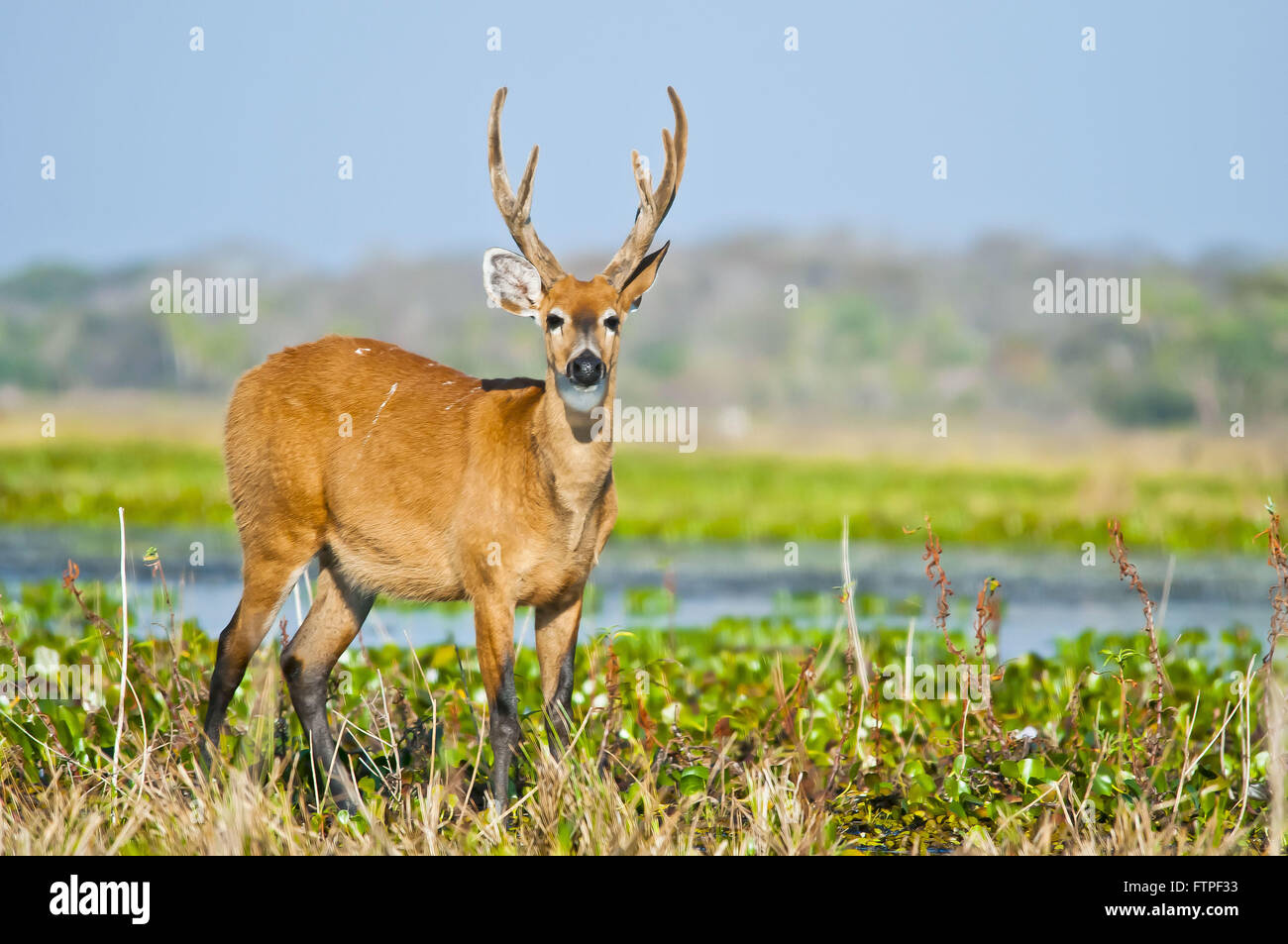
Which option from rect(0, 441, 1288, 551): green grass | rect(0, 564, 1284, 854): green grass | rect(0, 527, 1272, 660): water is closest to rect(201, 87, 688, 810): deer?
rect(0, 564, 1284, 854): green grass

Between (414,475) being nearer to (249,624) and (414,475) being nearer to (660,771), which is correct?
(249,624)

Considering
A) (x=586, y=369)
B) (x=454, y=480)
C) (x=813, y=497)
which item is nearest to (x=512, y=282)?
(x=586, y=369)

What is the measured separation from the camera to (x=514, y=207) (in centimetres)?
642

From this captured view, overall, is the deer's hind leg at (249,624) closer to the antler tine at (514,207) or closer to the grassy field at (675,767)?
the grassy field at (675,767)

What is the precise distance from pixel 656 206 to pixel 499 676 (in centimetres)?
227

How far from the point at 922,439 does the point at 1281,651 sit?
41.1 m

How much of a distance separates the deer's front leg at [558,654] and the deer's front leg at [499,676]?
24 centimetres

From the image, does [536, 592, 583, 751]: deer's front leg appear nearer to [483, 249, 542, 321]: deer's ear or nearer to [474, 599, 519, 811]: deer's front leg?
[474, 599, 519, 811]: deer's front leg

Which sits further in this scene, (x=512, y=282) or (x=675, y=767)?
(x=675, y=767)

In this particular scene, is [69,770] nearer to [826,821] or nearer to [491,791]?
[491,791]

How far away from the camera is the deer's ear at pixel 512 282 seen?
632 cm

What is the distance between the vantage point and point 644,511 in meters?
24.5

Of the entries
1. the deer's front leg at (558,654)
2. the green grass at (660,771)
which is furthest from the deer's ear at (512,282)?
the green grass at (660,771)
